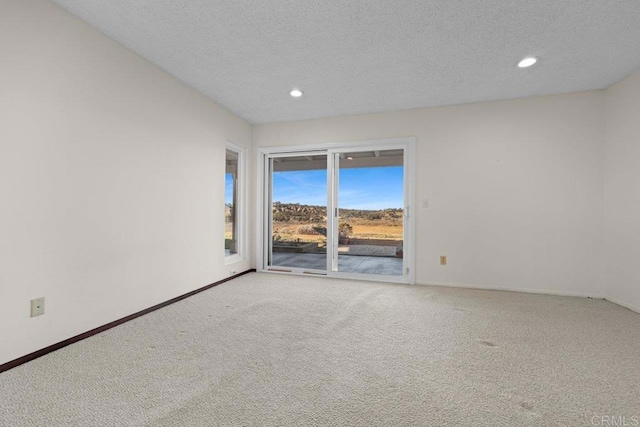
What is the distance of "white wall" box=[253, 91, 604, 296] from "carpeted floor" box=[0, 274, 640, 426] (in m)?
0.71

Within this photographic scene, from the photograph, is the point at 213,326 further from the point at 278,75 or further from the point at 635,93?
the point at 635,93

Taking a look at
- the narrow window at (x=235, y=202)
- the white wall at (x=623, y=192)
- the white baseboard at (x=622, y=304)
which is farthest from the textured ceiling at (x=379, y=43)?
the white baseboard at (x=622, y=304)

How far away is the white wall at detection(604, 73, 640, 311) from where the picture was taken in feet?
9.07

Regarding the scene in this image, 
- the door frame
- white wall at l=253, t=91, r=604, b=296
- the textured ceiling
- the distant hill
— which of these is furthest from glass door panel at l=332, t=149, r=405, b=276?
the textured ceiling

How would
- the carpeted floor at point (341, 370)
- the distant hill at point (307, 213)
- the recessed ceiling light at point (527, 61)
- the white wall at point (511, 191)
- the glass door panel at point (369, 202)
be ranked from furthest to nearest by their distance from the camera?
the distant hill at point (307, 213) < the glass door panel at point (369, 202) < the white wall at point (511, 191) < the recessed ceiling light at point (527, 61) < the carpeted floor at point (341, 370)

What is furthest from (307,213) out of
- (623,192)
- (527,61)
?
(623,192)

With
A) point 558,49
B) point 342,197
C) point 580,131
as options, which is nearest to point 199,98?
point 342,197

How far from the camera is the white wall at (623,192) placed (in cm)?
277

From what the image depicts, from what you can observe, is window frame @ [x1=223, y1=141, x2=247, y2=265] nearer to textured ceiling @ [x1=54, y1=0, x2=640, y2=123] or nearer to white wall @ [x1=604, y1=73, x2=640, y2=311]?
textured ceiling @ [x1=54, y1=0, x2=640, y2=123]

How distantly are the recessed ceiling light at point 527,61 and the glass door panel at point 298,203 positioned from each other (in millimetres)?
2629

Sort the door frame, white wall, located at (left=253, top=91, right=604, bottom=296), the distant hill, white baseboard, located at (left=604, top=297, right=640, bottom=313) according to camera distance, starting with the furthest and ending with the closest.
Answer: the distant hill
the door frame
white wall, located at (left=253, top=91, right=604, bottom=296)
white baseboard, located at (left=604, top=297, right=640, bottom=313)

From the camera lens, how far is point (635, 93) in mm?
2762

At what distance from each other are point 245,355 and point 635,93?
4.36m

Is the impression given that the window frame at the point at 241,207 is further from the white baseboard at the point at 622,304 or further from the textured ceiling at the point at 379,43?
the white baseboard at the point at 622,304
